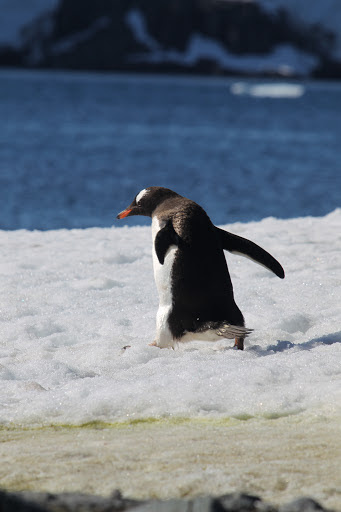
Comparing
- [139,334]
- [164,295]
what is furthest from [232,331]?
[139,334]

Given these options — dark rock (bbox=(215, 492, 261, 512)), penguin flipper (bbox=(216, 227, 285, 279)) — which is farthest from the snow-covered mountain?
dark rock (bbox=(215, 492, 261, 512))

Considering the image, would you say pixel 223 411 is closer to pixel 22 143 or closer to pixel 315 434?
pixel 315 434

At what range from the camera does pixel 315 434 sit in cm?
298

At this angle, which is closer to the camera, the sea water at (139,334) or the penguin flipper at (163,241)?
the sea water at (139,334)

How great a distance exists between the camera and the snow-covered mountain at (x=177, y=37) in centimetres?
15675

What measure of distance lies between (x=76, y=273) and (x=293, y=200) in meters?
15.0

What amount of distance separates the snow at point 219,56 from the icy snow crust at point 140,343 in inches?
6038

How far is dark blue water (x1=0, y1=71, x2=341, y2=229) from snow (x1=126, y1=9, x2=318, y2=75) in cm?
A: 10013

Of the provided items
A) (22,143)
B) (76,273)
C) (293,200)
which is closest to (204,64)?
(22,143)

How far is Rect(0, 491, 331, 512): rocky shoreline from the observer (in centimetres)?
232

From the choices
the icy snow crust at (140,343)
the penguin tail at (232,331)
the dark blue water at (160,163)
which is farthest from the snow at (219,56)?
the penguin tail at (232,331)

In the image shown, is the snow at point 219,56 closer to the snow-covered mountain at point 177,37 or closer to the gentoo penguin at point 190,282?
the snow-covered mountain at point 177,37

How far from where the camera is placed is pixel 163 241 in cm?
423

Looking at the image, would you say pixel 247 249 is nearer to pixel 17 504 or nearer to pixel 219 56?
pixel 17 504
